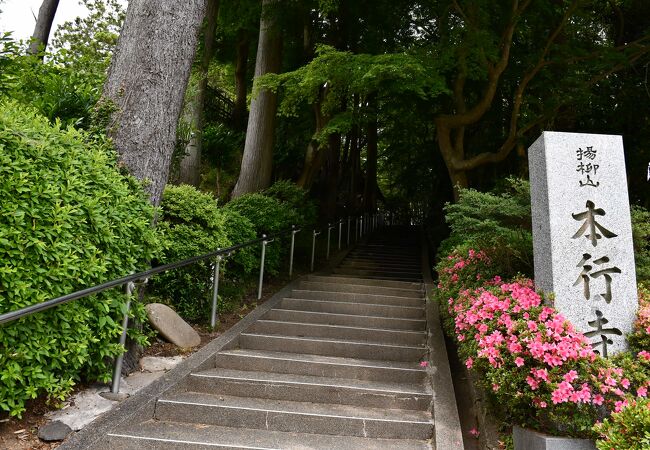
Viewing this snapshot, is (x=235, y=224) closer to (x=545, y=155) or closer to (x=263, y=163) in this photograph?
(x=263, y=163)

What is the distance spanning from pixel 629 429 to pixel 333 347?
10.6ft

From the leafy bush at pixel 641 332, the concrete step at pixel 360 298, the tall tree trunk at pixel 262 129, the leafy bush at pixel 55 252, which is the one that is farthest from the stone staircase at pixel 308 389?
the tall tree trunk at pixel 262 129

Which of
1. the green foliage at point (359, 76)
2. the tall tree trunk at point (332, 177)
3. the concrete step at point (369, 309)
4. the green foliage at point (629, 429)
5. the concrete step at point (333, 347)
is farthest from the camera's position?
the tall tree trunk at point (332, 177)

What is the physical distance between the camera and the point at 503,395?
3.42 metres

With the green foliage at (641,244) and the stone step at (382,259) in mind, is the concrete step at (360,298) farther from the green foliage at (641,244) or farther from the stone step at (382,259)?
the stone step at (382,259)

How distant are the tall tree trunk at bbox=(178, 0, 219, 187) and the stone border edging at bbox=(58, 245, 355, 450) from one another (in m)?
5.21

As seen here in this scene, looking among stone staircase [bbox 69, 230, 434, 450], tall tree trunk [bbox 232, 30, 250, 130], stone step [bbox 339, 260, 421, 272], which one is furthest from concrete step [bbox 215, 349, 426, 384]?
tall tree trunk [bbox 232, 30, 250, 130]

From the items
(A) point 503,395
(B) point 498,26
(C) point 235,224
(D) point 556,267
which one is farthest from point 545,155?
(B) point 498,26

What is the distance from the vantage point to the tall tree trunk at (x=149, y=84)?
4.71 meters

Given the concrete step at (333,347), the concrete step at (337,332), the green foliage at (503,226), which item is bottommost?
the concrete step at (333,347)

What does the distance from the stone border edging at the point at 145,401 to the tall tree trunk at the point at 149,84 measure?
5.17ft

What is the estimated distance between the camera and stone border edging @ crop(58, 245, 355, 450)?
3363mm

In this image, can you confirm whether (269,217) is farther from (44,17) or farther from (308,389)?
(44,17)

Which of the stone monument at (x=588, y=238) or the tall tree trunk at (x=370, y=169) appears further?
the tall tree trunk at (x=370, y=169)
